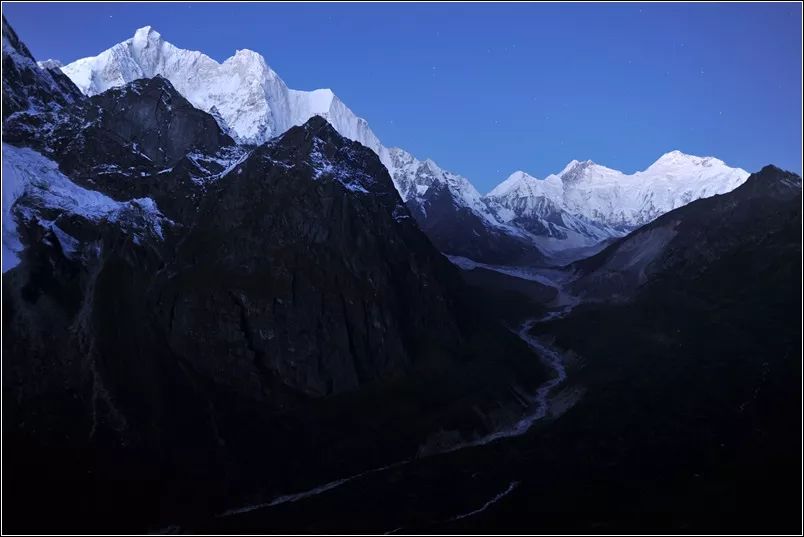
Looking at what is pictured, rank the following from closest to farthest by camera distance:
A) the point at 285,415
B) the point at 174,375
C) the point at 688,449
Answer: the point at 688,449 → the point at 174,375 → the point at 285,415

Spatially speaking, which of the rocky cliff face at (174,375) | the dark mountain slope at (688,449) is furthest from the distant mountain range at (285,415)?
the dark mountain slope at (688,449)

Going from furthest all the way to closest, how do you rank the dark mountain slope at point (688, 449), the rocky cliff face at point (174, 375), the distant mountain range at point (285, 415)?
the rocky cliff face at point (174, 375)
the distant mountain range at point (285, 415)
the dark mountain slope at point (688, 449)

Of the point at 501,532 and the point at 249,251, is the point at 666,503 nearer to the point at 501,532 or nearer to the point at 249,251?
the point at 501,532

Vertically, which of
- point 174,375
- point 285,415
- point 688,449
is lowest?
point 688,449

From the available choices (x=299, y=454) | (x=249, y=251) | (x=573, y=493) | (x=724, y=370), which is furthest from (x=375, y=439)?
(x=724, y=370)

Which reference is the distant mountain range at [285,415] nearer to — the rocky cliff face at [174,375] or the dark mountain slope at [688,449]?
the rocky cliff face at [174,375]

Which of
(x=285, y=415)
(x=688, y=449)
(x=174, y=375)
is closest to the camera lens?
(x=688, y=449)

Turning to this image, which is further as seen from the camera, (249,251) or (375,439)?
(249,251)

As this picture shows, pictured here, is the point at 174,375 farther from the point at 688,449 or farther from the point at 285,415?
the point at 688,449

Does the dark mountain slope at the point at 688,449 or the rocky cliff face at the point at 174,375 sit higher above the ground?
the rocky cliff face at the point at 174,375

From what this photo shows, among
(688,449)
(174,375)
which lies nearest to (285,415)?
(174,375)

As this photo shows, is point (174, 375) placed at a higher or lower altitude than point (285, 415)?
higher
